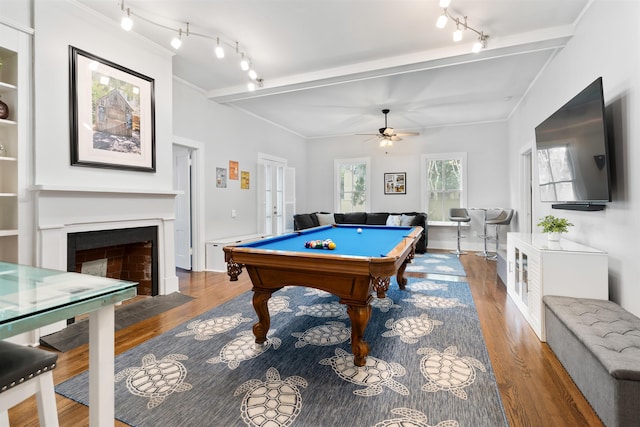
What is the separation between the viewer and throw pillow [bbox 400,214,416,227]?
628 cm

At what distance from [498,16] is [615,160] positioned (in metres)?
1.65

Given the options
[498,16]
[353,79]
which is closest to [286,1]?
[353,79]

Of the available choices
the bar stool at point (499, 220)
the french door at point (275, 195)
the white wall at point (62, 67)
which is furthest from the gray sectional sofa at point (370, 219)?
the white wall at point (62, 67)

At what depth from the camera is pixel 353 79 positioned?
3939 millimetres

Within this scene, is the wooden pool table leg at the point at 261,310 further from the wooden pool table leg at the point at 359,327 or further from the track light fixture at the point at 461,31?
the track light fixture at the point at 461,31

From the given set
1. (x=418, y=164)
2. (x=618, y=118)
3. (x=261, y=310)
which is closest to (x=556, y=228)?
(x=618, y=118)

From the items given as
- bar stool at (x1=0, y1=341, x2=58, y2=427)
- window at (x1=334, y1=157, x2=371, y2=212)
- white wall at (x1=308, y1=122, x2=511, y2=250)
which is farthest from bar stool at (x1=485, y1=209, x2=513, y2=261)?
bar stool at (x1=0, y1=341, x2=58, y2=427)

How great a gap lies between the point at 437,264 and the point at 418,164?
2778 millimetres

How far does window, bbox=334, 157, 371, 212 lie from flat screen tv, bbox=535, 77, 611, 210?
14.5 ft

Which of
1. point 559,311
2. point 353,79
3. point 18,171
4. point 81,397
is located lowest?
point 81,397

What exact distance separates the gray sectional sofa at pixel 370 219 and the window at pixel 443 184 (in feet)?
1.59

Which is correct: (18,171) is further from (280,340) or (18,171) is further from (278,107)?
(278,107)

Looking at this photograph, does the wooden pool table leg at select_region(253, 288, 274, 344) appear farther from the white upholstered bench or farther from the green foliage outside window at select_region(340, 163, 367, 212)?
the green foliage outside window at select_region(340, 163, 367, 212)

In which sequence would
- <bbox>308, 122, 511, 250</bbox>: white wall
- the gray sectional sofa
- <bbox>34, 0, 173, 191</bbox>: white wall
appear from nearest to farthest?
<bbox>34, 0, 173, 191</bbox>: white wall → the gray sectional sofa → <bbox>308, 122, 511, 250</bbox>: white wall
